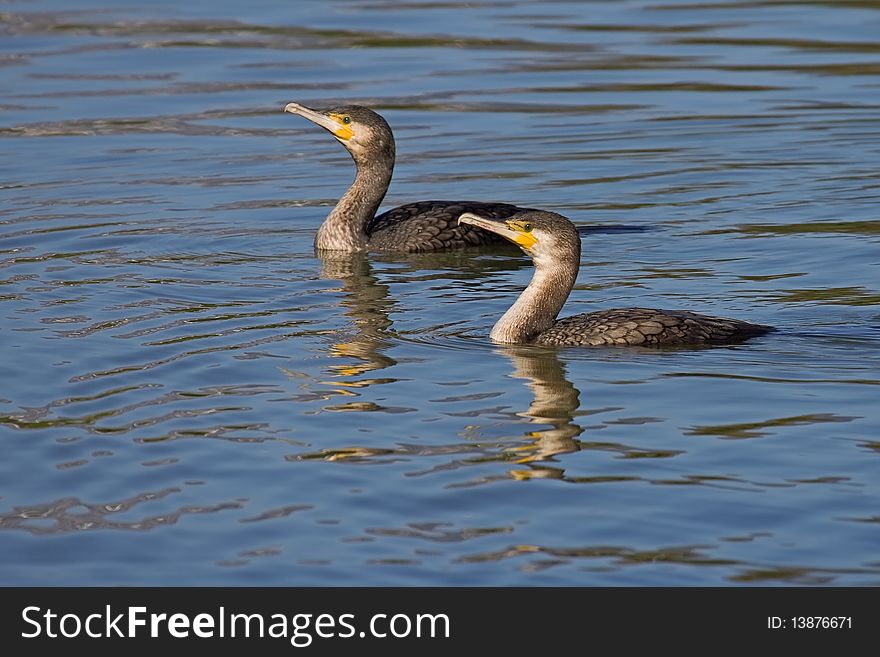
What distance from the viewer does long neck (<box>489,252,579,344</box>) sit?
32.6 feet

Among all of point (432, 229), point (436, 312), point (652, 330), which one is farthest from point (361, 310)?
point (652, 330)

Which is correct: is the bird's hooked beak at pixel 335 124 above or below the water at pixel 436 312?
above

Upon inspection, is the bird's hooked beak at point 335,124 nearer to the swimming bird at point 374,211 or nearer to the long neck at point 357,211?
the swimming bird at point 374,211

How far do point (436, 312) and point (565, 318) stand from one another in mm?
1045

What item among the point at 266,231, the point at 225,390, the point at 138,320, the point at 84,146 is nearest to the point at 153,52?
the point at 84,146

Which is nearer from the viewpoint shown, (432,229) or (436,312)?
(436,312)

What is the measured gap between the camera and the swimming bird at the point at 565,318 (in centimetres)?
956

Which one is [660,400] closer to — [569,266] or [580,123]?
[569,266]

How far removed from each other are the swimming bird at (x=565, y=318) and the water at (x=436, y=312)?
0.14m

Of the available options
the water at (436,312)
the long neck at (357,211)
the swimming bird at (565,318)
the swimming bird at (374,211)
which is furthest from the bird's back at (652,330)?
the long neck at (357,211)

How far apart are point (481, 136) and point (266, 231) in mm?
3853

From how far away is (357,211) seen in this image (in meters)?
13.2

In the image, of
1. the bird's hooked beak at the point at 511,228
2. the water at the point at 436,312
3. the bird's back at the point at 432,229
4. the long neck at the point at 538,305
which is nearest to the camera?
the water at the point at 436,312

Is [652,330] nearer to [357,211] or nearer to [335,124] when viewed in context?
[357,211]
